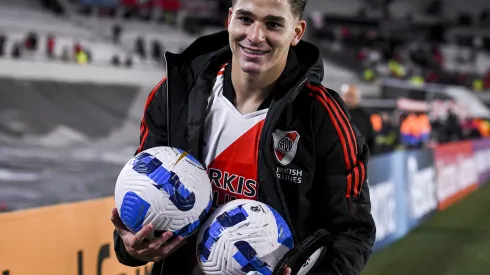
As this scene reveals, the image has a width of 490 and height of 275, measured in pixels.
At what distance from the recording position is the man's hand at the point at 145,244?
2074mm

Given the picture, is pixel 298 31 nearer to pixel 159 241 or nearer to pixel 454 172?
pixel 159 241

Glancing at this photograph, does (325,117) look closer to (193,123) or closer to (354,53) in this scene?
(193,123)

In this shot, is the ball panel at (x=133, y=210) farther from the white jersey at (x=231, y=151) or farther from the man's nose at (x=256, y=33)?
the man's nose at (x=256, y=33)

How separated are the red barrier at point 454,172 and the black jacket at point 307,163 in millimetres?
9841

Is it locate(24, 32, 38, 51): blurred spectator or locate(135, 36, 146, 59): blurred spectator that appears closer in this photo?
locate(24, 32, 38, 51): blurred spectator

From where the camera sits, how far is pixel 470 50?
4228cm

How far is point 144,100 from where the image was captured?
22297 millimetres

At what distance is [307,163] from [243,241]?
34 centimetres

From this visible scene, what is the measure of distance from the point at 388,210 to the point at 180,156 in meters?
6.53

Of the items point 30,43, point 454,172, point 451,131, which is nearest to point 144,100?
Result: point 30,43

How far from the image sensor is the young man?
7.19ft

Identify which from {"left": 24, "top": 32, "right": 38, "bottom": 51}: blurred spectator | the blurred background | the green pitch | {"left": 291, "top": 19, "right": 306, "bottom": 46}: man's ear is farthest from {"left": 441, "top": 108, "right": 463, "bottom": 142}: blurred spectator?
{"left": 291, "top": 19, "right": 306, "bottom": 46}: man's ear

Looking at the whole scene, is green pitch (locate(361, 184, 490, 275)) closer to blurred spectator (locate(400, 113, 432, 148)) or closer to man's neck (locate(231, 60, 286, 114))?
man's neck (locate(231, 60, 286, 114))

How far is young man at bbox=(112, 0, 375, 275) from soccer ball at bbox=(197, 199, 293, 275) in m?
0.10
